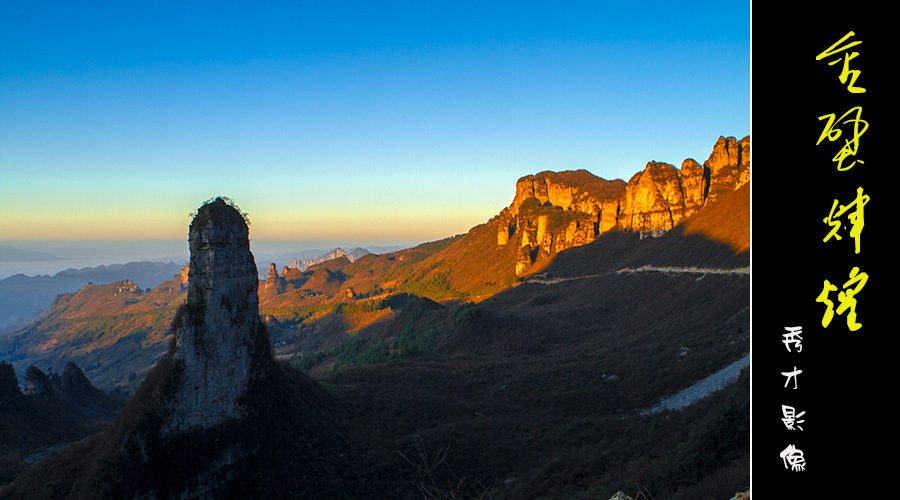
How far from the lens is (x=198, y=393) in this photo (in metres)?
20.2

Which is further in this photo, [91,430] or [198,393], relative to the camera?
[91,430]

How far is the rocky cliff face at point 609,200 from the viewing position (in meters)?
84.1

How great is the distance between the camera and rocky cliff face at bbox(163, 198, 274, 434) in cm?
2000

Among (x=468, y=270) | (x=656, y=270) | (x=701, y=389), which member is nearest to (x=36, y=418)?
(x=701, y=389)
